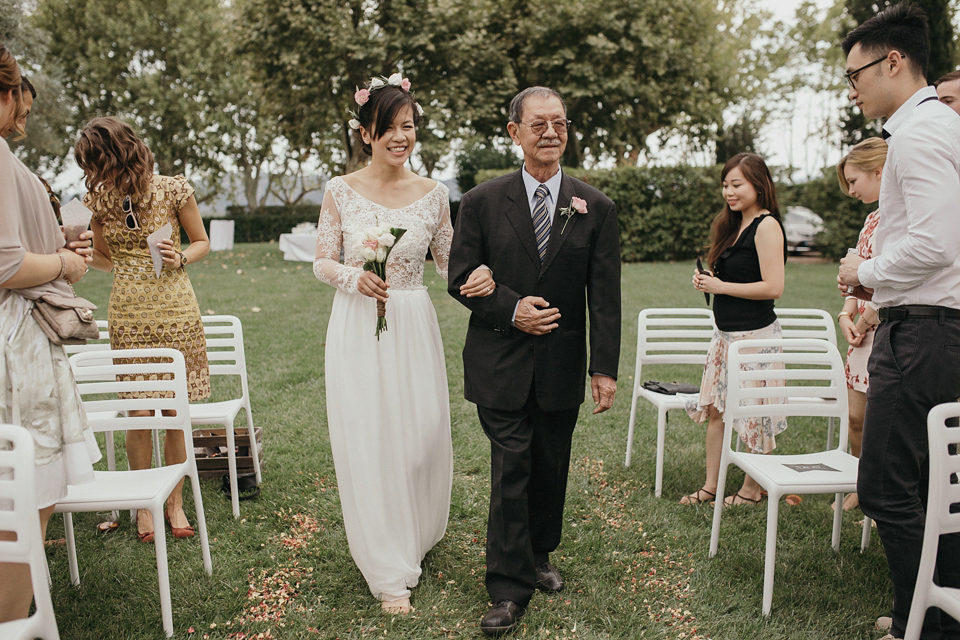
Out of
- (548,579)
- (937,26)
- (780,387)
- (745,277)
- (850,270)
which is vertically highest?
(937,26)

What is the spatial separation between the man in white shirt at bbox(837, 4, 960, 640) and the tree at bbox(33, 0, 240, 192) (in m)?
27.9

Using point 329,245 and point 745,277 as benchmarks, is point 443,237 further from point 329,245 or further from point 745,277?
point 745,277

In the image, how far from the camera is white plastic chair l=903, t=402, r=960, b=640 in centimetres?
218

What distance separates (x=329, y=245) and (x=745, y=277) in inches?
99.1

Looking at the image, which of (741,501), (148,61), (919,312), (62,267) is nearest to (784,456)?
(741,501)

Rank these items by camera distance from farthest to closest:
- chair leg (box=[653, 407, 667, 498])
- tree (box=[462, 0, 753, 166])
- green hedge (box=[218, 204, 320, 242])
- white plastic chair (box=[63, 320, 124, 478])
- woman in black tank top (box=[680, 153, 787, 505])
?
green hedge (box=[218, 204, 320, 242]) → tree (box=[462, 0, 753, 166]) → chair leg (box=[653, 407, 667, 498]) → woman in black tank top (box=[680, 153, 787, 505]) → white plastic chair (box=[63, 320, 124, 478])

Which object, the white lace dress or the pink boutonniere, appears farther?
the white lace dress

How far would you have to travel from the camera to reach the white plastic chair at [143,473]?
2.87 m

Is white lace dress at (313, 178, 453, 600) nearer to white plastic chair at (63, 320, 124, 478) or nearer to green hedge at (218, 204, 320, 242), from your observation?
white plastic chair at (63, 320, 124, 478)

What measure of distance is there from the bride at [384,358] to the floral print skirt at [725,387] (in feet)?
6.21

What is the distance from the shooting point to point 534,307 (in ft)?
9.63

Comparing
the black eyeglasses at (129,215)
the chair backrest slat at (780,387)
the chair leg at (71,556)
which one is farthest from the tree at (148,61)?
the chair backrest slat at (780,387)

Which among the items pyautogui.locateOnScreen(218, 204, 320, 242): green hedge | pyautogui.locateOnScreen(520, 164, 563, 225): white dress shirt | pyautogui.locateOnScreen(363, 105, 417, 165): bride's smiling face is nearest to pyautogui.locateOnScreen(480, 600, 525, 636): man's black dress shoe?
pyautogui.locateOnScreen(520, 164, 563, 225): white dress shirt

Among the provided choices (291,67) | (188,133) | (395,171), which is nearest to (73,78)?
(188,133)
